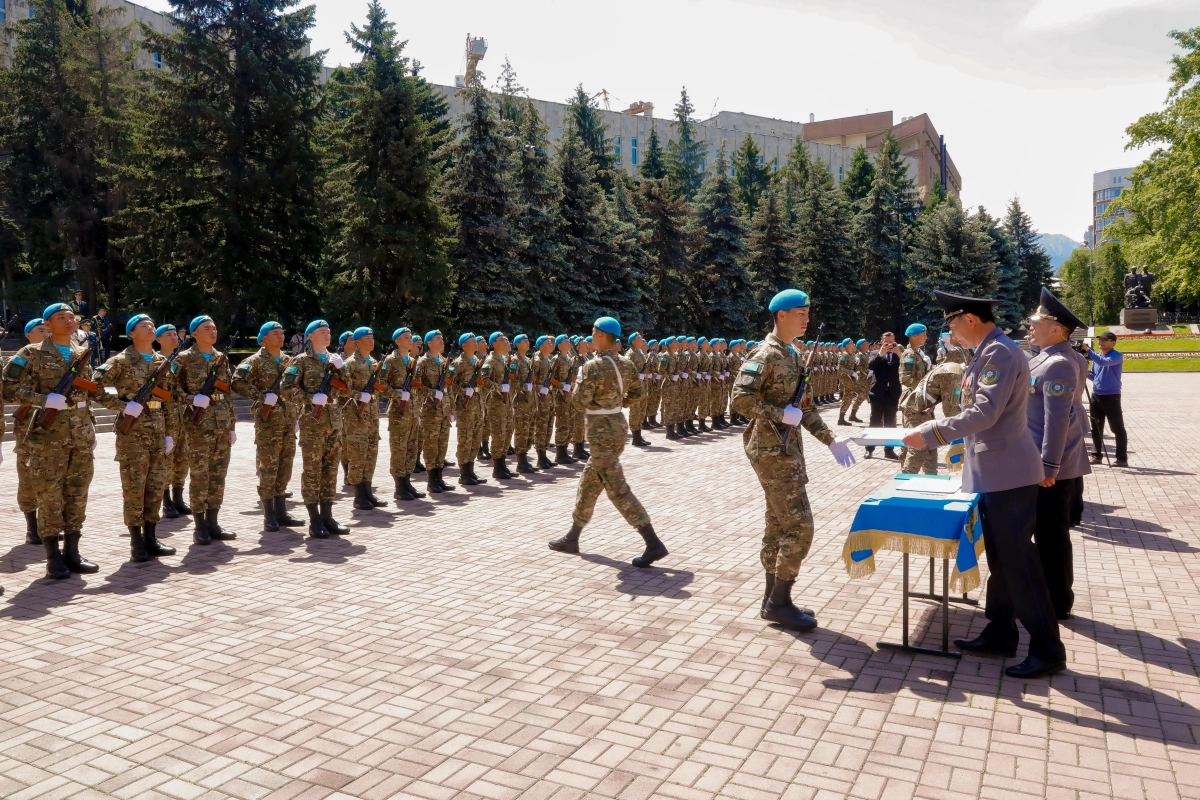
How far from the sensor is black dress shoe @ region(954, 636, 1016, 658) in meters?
5.03

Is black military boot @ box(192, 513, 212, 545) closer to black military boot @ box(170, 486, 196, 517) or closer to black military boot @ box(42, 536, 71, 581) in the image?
black military boot @ box(42, 536, 71, 581)

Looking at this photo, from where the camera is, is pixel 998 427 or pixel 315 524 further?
pixel 315 524

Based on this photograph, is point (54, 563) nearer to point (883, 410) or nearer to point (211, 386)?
point (211, 386)

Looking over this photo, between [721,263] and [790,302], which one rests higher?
[721,263]

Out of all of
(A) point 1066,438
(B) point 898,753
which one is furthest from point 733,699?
(A) point 1066,438

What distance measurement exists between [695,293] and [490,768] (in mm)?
38173

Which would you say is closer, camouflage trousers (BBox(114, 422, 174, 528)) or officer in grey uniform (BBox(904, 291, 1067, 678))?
officer in grey uniform (BBox(904, 291, 1067, 678))

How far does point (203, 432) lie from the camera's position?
27.2 feet

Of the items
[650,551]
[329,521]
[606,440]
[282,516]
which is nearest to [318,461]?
[329,521]

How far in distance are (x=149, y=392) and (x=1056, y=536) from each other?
7.53 metres

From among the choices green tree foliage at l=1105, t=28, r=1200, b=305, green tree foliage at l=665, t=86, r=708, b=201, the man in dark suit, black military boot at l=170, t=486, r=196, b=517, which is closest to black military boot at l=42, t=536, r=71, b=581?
black military boot at l=170, t=486, r=196, b=517

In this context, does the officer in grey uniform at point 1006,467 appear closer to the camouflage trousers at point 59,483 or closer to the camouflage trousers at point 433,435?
the camouflage trousers at point 59,483

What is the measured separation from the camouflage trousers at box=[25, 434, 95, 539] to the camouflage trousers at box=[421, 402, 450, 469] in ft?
14.7

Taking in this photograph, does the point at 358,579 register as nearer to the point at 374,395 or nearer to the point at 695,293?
the point at 374,395
